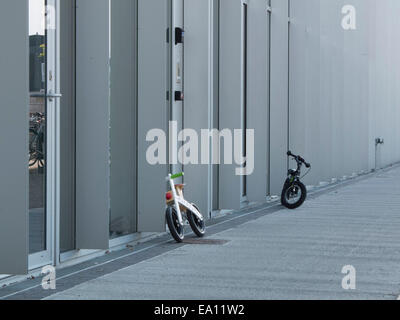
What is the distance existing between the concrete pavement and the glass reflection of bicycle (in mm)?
1227

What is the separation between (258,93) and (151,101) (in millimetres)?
5738

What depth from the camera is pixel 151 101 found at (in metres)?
10.5

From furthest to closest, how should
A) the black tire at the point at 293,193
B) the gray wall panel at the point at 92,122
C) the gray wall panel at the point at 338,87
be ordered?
the gray wall panel at the point at 338,87 < the black tire at the point at 293,193 < the gray wall panel at the point at 92,122

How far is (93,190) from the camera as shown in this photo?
914 cm

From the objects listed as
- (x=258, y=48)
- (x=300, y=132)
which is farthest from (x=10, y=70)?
(x=300, y=132)

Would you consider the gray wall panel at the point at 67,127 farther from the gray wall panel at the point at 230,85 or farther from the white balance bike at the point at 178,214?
the gray wall panel at the point at 230,85

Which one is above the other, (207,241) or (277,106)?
(277,106)

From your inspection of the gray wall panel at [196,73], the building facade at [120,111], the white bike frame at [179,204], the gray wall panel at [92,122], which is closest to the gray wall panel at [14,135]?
the building facade at [120,111]

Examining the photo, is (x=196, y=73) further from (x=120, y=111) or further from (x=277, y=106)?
(x=277, y=106)

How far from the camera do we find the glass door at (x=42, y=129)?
27.1 ft

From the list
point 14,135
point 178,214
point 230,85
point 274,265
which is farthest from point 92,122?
point 230,85

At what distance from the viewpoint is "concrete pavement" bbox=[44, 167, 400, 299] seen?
7.22 metres

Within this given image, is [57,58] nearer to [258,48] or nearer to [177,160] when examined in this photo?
[177,160]

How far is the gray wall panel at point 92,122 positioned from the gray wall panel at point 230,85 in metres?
5.18
